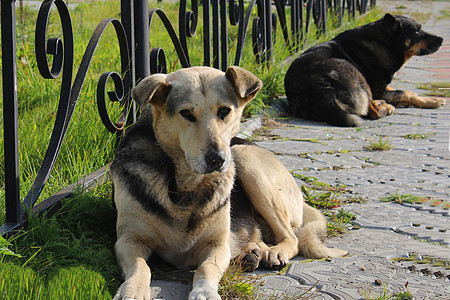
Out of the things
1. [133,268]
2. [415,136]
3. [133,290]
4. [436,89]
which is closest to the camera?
[133,290]

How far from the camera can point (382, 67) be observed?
761 centimetres

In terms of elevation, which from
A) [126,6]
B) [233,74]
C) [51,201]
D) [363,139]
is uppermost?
[126,6]

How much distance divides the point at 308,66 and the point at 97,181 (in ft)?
13.3

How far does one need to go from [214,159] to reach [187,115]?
317 mm

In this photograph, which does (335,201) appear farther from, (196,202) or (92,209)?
(92,209)

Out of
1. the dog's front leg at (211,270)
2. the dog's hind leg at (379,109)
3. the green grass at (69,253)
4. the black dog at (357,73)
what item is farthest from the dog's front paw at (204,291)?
the dog's hind leg at (379,109)

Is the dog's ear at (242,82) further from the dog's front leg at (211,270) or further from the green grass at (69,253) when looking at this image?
the green grass at (69,253)

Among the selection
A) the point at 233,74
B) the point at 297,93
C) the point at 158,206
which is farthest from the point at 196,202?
the point at 297,93

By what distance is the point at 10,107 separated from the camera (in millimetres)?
2777

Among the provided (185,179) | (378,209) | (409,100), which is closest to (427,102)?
(409,100)

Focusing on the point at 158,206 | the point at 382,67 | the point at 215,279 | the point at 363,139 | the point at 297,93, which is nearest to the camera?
the point at 215,279

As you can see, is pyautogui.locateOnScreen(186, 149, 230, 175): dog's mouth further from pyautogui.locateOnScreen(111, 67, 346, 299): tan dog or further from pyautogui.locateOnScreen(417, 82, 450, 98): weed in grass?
pyautogui.locateOnScreen(417, 82, 450, 98): weed in grass

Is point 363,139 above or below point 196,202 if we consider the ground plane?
below

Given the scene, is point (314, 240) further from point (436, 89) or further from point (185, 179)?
point (436, 89)
